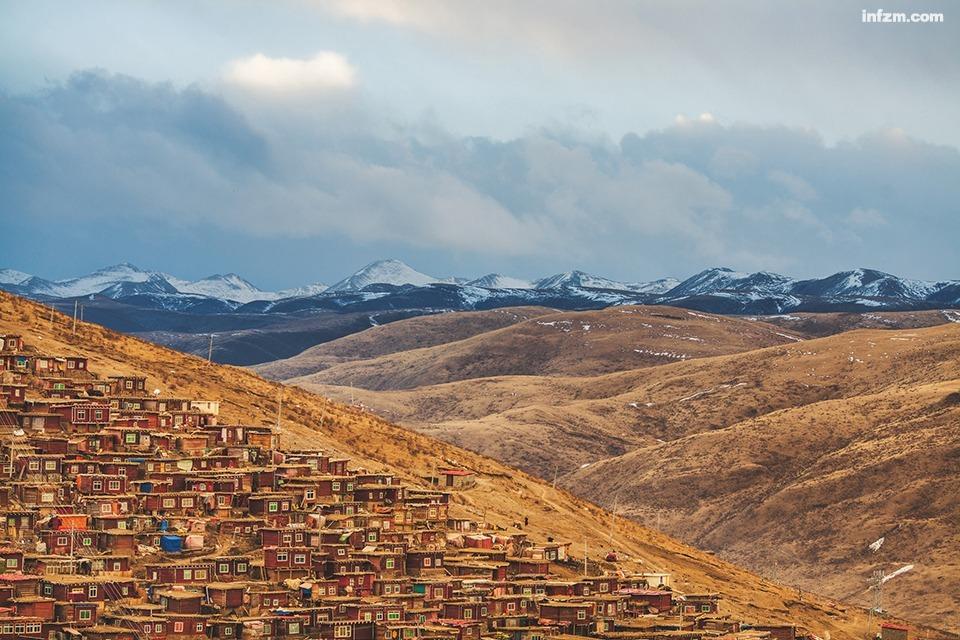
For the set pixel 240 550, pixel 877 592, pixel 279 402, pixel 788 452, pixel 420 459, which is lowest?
pixel 240 550

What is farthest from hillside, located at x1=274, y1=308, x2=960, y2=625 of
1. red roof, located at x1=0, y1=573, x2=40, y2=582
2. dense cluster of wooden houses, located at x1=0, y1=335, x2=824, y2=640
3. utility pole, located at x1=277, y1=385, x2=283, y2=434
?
red roof, located at x1=0, y1=573, x2=40, y2=582

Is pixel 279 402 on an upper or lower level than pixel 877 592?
upper

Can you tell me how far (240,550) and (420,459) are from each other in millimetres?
28115

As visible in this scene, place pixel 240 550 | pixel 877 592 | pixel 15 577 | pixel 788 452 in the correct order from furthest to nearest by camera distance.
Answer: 1. pixel 788 452
2. pixel 877 592
3. pixel 240 550
4. pixel 15 577

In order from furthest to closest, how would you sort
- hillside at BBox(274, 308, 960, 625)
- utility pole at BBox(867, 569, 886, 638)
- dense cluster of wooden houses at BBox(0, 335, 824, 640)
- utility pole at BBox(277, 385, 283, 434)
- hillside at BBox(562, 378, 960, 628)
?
hillside at BBox(274, 308, 960, 625) < hillside at BBox(562, 378, 960, 628) < utility pole at BBox(867, 569, 886, 638) < utility pole at BBox(277, 385, 283, 434) < dense cluster of wooden houses at BBox(0, 335, 824, 640)

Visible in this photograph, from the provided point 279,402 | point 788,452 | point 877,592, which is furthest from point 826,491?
point 279,402

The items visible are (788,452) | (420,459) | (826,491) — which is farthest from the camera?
(788,452)

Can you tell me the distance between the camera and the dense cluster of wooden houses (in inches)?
2192

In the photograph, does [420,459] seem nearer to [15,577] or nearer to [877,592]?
[877,592]

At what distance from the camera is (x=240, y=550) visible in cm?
6256

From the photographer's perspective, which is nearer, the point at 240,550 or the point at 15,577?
the point at 15,577

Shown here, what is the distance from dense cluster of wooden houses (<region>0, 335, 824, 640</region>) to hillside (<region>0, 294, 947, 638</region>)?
670 cm

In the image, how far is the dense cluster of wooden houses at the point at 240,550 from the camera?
55688 millimetres

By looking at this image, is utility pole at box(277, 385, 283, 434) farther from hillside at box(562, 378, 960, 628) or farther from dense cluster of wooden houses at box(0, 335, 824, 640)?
hillside at box(562, 378, 960, 628)
